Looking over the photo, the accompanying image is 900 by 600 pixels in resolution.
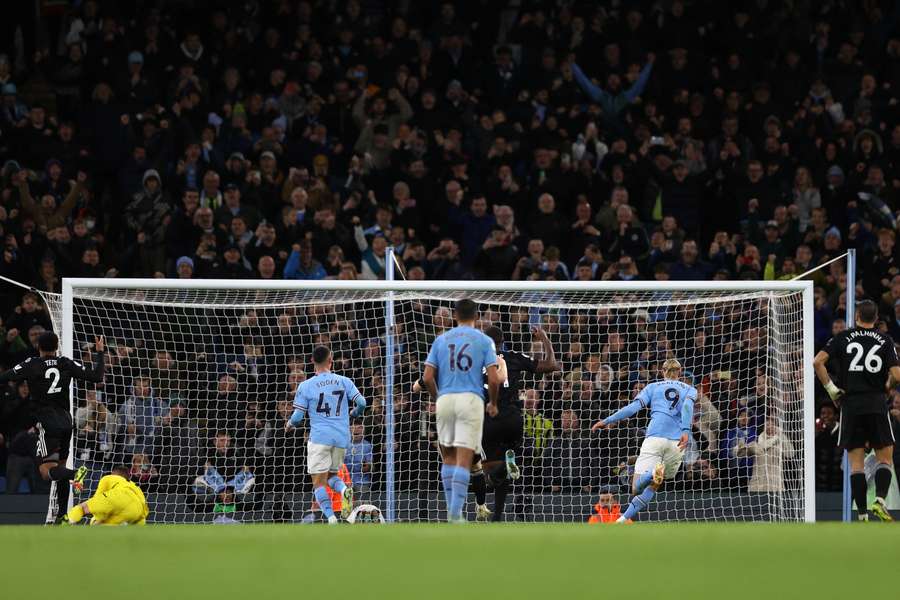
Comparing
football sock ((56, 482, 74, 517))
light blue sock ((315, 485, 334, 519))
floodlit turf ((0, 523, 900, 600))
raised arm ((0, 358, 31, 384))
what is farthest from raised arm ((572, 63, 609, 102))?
floodlit turf ((0, 523, 900, 600))

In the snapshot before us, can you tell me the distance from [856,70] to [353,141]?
7.13 m

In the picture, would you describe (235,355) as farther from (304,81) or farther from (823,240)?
(823,240)

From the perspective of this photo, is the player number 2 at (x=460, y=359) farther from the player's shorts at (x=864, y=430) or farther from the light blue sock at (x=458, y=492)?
the player's shorts at (x=864, y=430)

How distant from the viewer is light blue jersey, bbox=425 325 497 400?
10961mm

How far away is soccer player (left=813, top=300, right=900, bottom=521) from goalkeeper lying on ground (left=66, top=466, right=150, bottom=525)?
19.9 feet

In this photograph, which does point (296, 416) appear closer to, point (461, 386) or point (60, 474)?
point (60, 474)

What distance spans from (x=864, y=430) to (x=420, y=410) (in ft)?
14.4

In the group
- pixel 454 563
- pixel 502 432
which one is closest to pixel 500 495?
pixel 502 432

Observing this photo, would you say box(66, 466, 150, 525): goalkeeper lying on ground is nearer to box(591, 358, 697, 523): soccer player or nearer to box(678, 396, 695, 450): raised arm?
box(591, 358, 697, 523): soccer player

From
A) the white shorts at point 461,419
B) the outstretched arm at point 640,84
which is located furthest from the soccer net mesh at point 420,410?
the outstretched arm at point 640,84

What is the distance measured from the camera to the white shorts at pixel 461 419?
36.0 feet

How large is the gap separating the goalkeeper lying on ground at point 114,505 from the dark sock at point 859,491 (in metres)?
6.27

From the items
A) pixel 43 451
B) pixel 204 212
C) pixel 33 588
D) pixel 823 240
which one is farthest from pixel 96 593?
pixel 823 240

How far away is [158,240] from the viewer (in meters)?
16.7
